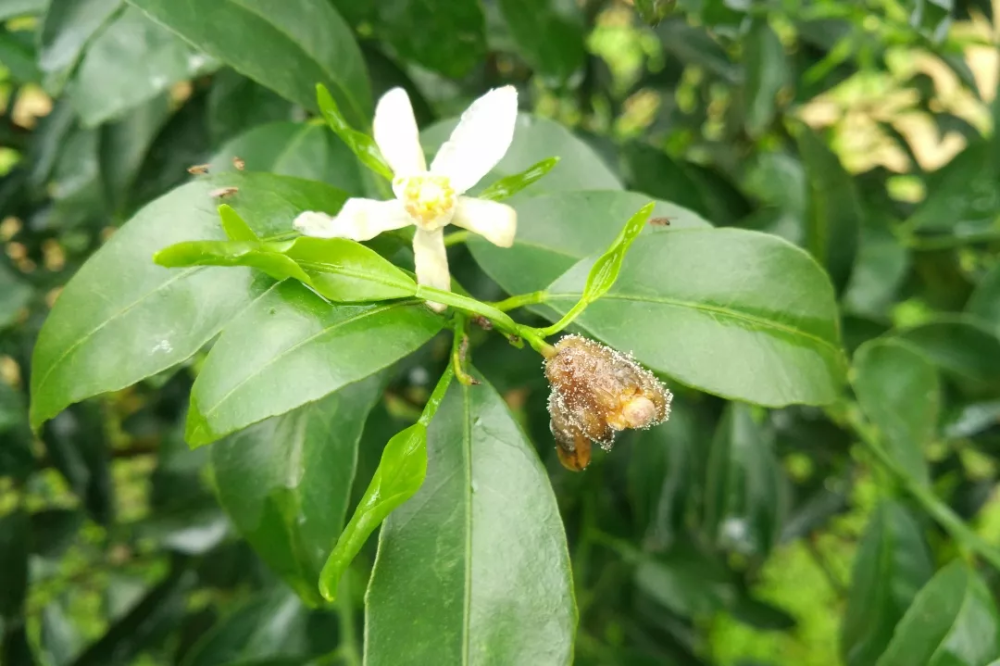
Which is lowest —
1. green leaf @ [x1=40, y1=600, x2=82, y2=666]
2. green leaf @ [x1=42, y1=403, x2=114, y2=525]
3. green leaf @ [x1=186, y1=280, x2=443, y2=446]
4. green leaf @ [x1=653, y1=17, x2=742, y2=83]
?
green leaf @ [x1=40, y1=600, x2=82, y2=666]

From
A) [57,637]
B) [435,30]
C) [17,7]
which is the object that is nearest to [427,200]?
[435,30]

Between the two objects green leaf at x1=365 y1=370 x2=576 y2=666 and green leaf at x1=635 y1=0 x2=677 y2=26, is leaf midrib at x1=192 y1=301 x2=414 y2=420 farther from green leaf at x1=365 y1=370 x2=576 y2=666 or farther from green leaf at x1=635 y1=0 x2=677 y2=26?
green leaf at x1=635 y1=0 x2=677 y2=26

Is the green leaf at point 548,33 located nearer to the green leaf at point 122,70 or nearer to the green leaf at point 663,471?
the green leaf at point 122,70

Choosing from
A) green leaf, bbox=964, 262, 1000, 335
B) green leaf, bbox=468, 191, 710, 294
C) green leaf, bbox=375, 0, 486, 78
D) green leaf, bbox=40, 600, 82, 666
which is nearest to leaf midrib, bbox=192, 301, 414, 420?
green leaf, bbox=468, 191, 710, 294

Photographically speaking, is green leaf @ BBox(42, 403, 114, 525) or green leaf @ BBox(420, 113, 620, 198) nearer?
green leaf @ BBox(420, 113, 620, 198)

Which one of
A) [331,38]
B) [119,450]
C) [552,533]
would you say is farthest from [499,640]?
[119,450]

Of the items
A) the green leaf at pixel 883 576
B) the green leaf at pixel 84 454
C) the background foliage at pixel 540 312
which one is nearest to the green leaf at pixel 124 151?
the background foliage at pixel 540 312

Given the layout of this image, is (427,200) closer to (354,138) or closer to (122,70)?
(354,138)

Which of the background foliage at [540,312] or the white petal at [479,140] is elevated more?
the white petal at [479,140]
